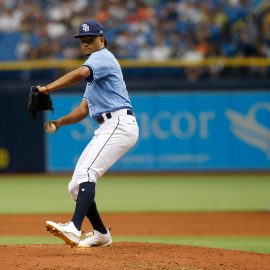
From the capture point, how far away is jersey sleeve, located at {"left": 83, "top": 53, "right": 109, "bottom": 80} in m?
6.00

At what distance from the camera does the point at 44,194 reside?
12.7 metres

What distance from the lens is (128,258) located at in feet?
19.2

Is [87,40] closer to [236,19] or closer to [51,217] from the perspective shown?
[51,217]

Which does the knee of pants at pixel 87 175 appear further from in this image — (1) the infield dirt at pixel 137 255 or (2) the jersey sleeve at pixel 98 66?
(2) the jersey sleeve at pixel 98 66

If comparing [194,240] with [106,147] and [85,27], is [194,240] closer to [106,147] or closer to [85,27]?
[106,147]

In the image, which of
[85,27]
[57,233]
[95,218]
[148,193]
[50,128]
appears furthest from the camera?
[148,193]

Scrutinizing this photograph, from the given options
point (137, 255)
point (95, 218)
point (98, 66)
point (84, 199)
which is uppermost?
point (98, 66)

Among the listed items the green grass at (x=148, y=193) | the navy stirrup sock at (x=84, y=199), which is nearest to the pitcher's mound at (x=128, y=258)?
the navy stirrup sock at (x=84, y=199)

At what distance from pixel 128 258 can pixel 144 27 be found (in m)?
11.1

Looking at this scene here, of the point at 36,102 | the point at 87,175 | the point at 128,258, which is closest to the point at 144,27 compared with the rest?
the point at 36,102

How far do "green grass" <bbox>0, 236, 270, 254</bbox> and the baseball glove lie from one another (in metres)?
1.91

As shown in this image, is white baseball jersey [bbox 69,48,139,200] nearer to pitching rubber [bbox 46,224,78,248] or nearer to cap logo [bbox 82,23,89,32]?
cap logo [bbox 82,23,89,32]

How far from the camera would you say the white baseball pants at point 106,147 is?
609 cm

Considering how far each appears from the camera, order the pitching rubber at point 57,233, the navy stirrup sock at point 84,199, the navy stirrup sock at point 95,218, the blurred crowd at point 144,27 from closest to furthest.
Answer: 1. the pitching rubber at point 57,233
2. the navy stirrup sock at point 84,199
3. the navy stirrup sock at point 95,218
4. the blurred crowd at point 144,27
